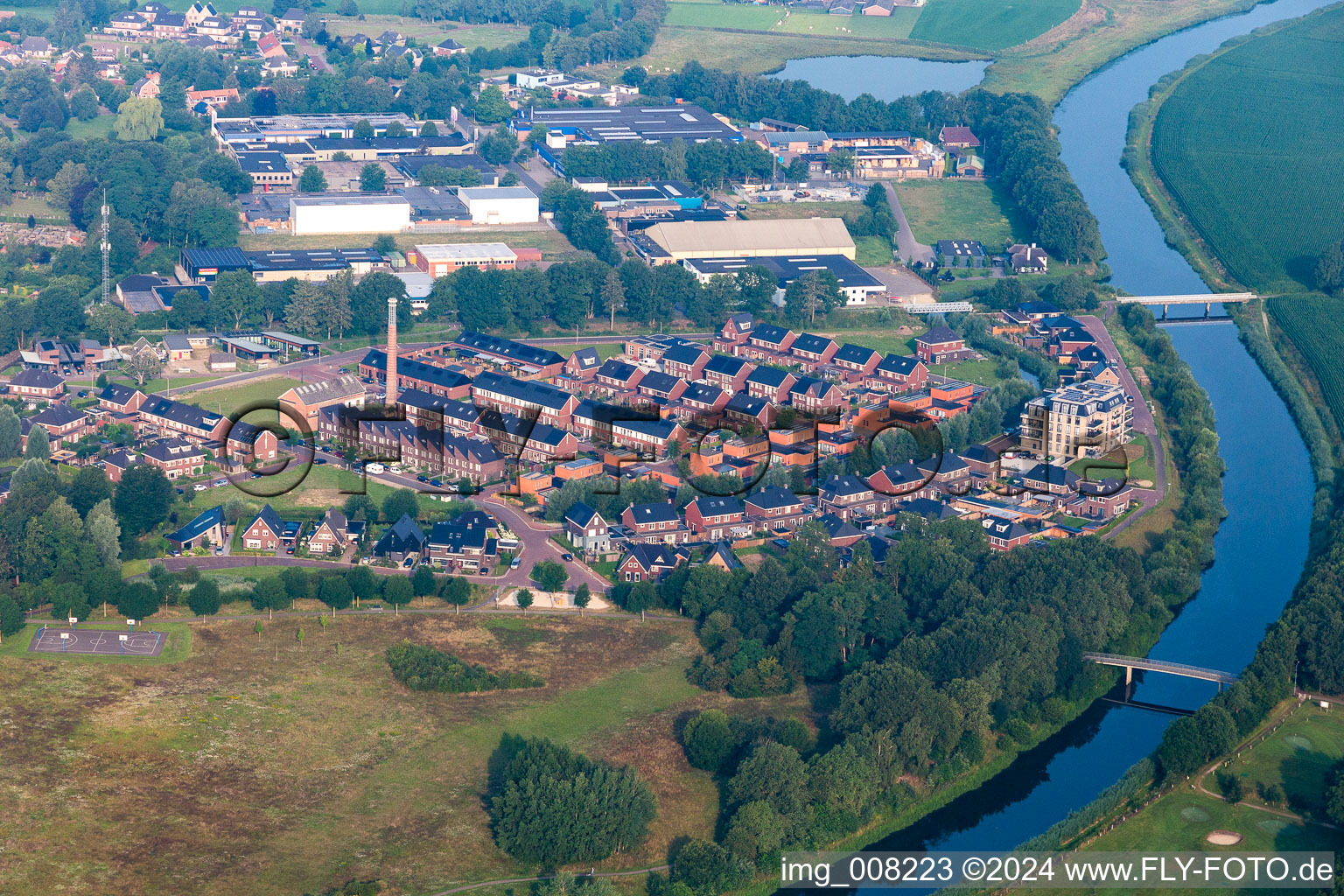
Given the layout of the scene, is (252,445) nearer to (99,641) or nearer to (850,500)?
(99,641)

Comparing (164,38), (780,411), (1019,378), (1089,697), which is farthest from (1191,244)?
(164,38)

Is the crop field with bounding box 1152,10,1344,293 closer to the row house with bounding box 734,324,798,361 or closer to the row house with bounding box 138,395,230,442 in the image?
the row house with bounding box 734,324,798,361

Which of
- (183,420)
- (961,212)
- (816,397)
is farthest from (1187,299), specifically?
(183,420)

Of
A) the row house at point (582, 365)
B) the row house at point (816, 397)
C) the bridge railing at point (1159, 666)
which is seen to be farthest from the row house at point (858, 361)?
the bridge railing at point (1159, 666)

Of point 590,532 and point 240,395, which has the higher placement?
point 240,395

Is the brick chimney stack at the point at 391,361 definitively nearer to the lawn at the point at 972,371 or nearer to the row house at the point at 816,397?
the row house at the point at 816,397

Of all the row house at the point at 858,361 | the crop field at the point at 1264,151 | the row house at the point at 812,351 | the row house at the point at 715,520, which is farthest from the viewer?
the crop field at the point at 1264,151
